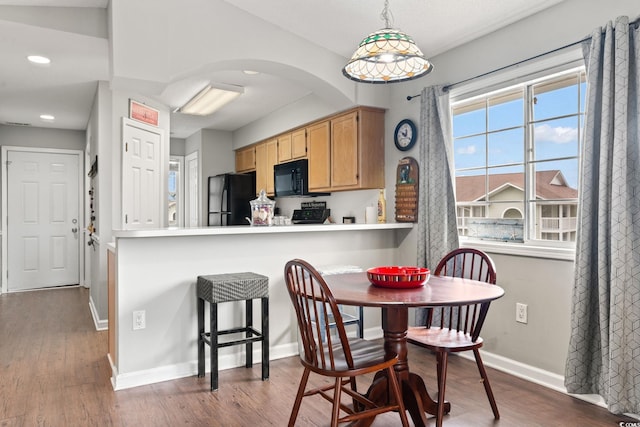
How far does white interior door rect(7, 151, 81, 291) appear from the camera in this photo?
6.30m

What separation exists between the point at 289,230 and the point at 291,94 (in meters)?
2.27

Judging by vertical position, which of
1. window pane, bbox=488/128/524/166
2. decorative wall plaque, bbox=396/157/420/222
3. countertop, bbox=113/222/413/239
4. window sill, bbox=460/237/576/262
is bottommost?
window sill, bbox=460/237/576/262

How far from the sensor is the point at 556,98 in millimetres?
2912

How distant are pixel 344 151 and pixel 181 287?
2092 mm

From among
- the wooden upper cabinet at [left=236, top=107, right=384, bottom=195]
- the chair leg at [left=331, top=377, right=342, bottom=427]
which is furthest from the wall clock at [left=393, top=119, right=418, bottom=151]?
the chair leg at [left=331, top=377, right=342, bottom=427]

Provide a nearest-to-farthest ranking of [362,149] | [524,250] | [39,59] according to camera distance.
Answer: [524,250] → [39,59] → [362,149]

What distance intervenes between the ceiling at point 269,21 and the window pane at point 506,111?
1.62ft

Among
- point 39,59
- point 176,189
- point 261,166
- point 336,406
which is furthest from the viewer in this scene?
point 176,189

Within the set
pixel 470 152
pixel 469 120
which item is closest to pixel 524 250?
pixel 470 152

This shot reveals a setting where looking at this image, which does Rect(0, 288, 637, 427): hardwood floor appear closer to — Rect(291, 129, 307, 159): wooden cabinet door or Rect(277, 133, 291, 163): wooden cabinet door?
Rect(291, 129, 307, 159): wooden cabinet door

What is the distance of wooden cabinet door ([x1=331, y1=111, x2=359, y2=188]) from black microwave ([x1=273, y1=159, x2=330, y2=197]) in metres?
0.64

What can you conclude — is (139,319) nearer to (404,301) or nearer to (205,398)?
(205,398)

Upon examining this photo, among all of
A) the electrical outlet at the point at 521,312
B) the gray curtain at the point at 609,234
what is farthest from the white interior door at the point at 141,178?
the gray curtain at the point at 609,234

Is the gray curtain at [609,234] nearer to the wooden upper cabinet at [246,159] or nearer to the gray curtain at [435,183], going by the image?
the gray curtain at [435,183]
